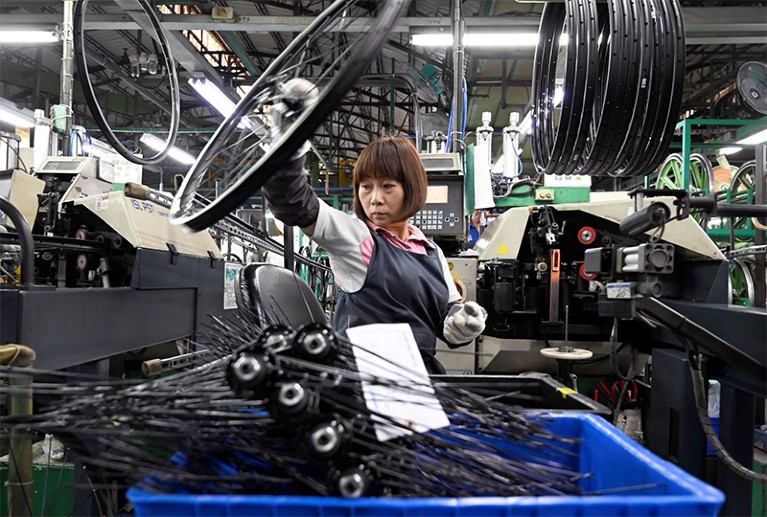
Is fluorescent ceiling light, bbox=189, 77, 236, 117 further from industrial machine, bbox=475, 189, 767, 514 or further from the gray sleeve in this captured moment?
the gray sleeve

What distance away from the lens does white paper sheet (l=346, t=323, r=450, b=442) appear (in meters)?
0.53

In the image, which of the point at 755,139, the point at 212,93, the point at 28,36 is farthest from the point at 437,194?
the point at 755,139

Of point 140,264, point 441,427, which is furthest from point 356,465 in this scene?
point 140,264

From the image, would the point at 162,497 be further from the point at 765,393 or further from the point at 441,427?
the point at 765,393

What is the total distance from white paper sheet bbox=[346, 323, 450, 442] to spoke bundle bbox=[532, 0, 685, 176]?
1143 mm

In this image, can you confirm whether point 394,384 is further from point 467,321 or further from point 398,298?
point 398,298

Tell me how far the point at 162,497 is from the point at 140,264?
54.3 inches

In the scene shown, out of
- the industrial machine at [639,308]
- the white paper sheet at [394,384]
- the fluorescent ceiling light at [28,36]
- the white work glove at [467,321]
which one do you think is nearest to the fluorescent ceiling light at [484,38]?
the industrial machine at [639,308]

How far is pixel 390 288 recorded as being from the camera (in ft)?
4.01

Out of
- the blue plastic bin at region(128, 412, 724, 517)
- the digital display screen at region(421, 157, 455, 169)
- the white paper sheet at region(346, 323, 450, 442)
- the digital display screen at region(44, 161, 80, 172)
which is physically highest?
the digital display screen at region(421, 157, 455, 169)

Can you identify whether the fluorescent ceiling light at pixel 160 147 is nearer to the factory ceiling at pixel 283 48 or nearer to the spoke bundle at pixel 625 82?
the factory ceiling at pixel 283 48

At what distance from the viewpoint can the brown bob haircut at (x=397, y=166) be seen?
4.03 ft

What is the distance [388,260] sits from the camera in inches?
48.5

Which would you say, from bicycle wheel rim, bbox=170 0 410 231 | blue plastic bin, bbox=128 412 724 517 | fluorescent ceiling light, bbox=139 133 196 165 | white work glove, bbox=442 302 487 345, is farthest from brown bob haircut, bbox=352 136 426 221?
fluorescent ceiling light, bbox=139 133 196 165
